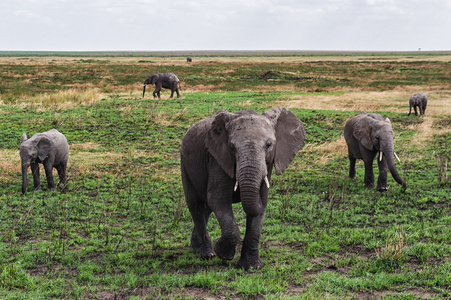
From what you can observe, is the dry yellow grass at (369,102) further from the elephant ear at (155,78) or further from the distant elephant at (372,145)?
the distant elephant at (372,145)

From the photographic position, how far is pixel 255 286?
223 inches

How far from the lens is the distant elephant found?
10.9 meters

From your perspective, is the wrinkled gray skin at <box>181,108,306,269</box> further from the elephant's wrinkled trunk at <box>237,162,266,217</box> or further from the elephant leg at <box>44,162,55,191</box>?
the elephant leg at <box>44,162,55,191</box>

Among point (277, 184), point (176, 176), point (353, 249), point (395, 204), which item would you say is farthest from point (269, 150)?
point (176, 176)

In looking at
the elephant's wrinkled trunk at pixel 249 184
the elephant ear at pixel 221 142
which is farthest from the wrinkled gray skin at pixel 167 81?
the elephant's wrinkled trunk at pixel 249 184

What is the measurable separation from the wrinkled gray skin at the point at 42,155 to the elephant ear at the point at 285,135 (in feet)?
22.5

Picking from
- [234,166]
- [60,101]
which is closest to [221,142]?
[234,166]

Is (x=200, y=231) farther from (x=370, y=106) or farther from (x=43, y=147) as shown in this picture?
(x=370, y=106)

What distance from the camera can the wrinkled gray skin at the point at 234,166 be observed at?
5.47 meters

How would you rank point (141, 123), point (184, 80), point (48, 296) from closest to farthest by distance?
point (48, 296) < point (141, 123) < point (184, 80)

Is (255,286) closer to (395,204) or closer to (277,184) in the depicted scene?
(395,204)

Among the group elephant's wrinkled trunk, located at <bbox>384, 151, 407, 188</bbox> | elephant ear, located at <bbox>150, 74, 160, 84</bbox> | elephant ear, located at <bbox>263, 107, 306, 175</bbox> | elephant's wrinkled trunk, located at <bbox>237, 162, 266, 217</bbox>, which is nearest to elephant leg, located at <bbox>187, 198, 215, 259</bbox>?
elephant ear, located at <bbox>263, 107, 306, 175</bbox>

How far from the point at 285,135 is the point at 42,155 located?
7122 millimetres

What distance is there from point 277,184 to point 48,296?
292 inches
